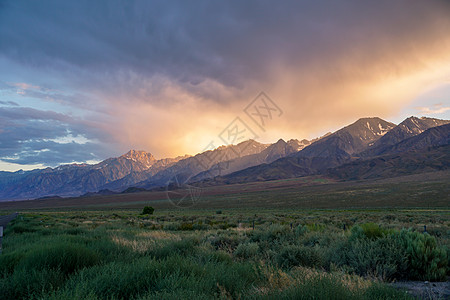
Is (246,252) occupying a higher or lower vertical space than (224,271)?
lower

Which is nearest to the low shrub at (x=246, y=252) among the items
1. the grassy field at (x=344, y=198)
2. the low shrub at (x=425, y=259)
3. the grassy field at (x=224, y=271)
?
the grassy field at (x=224, y=271)

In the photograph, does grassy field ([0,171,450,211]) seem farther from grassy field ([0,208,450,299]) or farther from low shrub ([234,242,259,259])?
grassy field ([0,208,450,299])

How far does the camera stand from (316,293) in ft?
11.6

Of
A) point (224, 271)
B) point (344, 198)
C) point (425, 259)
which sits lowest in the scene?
point (344, 198)

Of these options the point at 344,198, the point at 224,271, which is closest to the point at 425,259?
the point at 224,271

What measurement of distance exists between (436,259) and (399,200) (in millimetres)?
74713

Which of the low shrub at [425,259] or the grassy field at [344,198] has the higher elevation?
the low shrub at [425,259]

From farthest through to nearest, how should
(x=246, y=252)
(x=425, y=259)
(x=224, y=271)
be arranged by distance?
(x=246, y=252) → (x=425, y=259) → (x=224, y=271)

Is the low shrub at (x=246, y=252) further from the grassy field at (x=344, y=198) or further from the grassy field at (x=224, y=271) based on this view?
the grassy field at (x=344, y=198)

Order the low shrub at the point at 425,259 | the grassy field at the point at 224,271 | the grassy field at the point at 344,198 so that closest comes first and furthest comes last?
the grassy field at the point at 224,271, the low shrub at the point at 425,259, the grassy field at the point at 344,198

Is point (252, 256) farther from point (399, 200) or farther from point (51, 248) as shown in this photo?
point (399, 200)

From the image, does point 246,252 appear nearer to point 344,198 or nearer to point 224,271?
point 224,271

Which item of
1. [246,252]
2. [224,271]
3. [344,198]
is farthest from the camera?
[344,198]

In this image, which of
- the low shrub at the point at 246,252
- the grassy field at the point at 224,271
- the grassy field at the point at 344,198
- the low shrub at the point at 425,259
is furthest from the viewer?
the grassy field at the point at 344,198
